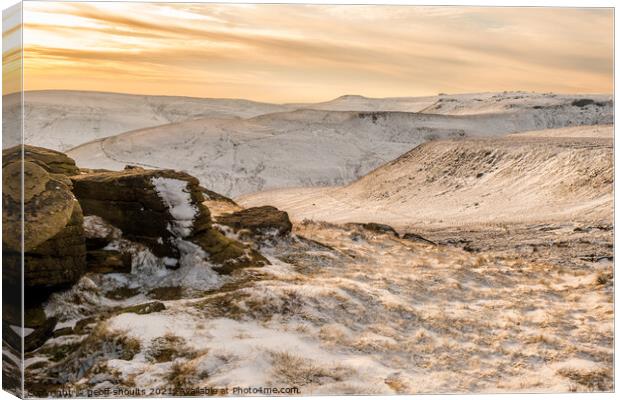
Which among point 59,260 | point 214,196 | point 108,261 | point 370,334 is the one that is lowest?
point 370,334

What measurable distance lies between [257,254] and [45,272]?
3.52m

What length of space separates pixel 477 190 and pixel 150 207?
22.2ft

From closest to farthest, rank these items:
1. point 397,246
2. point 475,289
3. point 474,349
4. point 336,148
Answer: point 474,349 < point 475,289 < point 397,246 < point 336,148

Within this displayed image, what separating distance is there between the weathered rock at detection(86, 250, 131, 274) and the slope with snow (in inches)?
193

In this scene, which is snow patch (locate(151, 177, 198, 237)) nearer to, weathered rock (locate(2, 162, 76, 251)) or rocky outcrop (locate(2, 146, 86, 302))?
rocky outcrop (locate(2, 146, 86, 302))

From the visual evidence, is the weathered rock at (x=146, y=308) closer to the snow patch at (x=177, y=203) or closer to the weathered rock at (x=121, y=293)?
the weathered rock at (x=121, y=293)

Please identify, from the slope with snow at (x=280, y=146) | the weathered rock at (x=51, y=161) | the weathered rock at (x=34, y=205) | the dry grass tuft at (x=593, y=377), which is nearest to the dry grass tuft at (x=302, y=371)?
the dry grass tuft at (x=593, y=377)

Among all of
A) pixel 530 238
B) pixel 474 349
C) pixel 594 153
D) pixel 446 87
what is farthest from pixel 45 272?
pixel 594 153

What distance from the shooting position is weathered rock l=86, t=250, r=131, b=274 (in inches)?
373

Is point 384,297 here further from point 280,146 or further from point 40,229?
point 280,146

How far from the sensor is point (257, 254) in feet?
36.1

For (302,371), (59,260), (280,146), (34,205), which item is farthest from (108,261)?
(280,146)

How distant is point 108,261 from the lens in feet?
31.3

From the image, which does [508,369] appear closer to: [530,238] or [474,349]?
[474,349]
